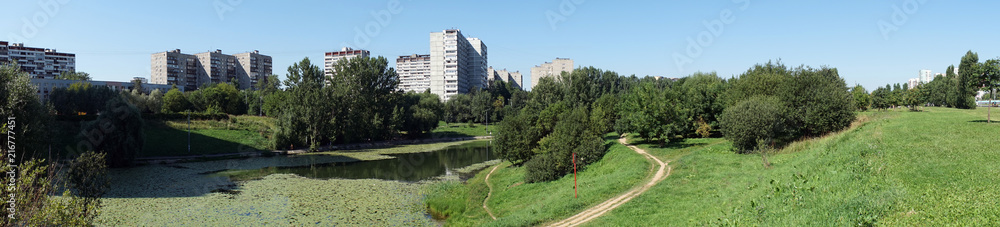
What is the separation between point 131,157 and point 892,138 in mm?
50181

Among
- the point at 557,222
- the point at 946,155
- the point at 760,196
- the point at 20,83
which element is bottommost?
the point at 557,222

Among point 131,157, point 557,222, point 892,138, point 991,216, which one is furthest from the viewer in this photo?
point 131,157

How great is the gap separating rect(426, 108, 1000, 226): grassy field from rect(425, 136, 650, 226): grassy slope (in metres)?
0.09

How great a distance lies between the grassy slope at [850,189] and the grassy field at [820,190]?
2cm

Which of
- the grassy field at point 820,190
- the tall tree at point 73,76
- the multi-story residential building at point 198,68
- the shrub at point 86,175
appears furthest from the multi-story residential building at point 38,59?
the grassy field at point 820,190

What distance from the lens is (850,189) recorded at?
37.4 feet

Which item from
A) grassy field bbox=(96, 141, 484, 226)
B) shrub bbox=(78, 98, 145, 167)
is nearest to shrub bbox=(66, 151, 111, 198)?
grassy field bbox=(96, 141, 484, 226)

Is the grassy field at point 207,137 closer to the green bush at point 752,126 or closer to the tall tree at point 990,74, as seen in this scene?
the green bush at point 752,126

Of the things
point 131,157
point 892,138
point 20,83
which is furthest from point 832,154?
point 131,157

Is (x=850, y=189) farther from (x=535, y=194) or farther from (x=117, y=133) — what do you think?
(x=117, y=133)

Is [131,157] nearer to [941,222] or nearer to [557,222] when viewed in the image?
[557,222]

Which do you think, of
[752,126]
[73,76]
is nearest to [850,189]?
[752,126]

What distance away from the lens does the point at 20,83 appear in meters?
27.1

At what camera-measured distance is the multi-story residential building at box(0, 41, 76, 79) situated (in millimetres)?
108869
